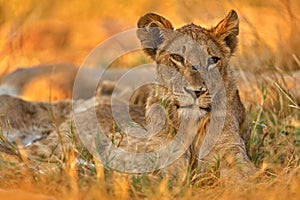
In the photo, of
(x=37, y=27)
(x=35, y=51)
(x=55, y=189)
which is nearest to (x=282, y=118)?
(x=55, y=189)

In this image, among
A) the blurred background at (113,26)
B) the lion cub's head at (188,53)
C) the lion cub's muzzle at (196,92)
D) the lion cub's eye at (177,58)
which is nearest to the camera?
the lion cub's muzzle at (196,92)

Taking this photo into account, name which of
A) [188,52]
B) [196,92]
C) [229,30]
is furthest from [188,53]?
[229,30]

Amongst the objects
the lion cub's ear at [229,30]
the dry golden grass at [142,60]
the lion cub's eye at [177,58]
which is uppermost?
the lion cub's ear at [229,30]

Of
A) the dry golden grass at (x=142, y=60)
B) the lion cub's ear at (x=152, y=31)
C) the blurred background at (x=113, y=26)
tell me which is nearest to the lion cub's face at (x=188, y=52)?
the lion cub's ear at (x=152, y=31)

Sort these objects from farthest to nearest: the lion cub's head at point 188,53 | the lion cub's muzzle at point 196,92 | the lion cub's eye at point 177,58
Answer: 1. the lion cub's eye at point 177,58
2. the lion cub's head at point 188,53
3. the lion cub's muzzle at point 196,92

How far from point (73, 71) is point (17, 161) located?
301cm

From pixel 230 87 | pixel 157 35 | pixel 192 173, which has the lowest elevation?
pixel 192 173

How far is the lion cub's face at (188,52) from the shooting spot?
16.6 ft

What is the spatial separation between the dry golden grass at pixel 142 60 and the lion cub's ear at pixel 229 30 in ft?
1.53

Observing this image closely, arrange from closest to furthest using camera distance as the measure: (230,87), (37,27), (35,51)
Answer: (230,87) < (35,51) < (37,27)

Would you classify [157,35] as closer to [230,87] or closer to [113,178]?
[230,87]

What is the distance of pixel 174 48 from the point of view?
17.6 ft

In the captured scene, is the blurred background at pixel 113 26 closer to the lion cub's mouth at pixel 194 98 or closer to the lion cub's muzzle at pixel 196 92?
the lion cub's mouth at pixel 194 98

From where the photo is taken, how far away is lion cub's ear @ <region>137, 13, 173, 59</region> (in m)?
5.53
